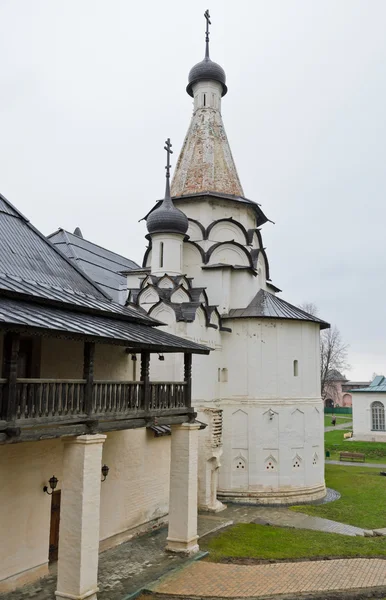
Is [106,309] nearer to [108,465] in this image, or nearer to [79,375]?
[79,375]

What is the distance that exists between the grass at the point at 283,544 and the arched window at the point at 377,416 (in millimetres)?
22392

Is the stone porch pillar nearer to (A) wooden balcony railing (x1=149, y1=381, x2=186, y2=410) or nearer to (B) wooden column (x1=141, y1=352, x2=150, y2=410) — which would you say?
(B) wooden column (x1=141, y1=352, x2=150, y2=410)

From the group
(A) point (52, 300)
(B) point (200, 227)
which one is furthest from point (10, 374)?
(B) point (200, 227)

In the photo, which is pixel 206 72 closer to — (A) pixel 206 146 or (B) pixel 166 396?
(A) pixel 206 146

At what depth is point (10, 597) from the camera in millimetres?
8883

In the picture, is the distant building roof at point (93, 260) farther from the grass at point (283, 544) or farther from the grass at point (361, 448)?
the grass at point (361, 448)

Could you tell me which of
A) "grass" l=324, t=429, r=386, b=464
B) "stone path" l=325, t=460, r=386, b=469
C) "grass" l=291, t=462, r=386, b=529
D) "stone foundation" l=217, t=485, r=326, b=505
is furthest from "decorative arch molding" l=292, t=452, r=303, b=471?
"grass" l=324, t=429, r=386, b=464

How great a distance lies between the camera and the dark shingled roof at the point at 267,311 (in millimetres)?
18375

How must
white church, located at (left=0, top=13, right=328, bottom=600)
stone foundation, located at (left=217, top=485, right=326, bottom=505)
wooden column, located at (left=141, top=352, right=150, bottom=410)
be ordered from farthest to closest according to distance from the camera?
1. stone foundation, located at (left=217, top=485, right=326, bottom=505)
2. wooden column, located at (left=141, top=352, right=150, bottom=410)
3. white church, located at (left=0, top=13, right=328, bottom=600)

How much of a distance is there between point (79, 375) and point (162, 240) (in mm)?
7860

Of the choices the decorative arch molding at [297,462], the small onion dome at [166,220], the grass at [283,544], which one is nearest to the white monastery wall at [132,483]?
the grass at [283,544]

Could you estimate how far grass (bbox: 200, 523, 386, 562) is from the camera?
11.8 m

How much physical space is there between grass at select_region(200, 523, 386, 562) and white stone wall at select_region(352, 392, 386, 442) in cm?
2208

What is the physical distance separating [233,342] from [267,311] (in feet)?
5.28
